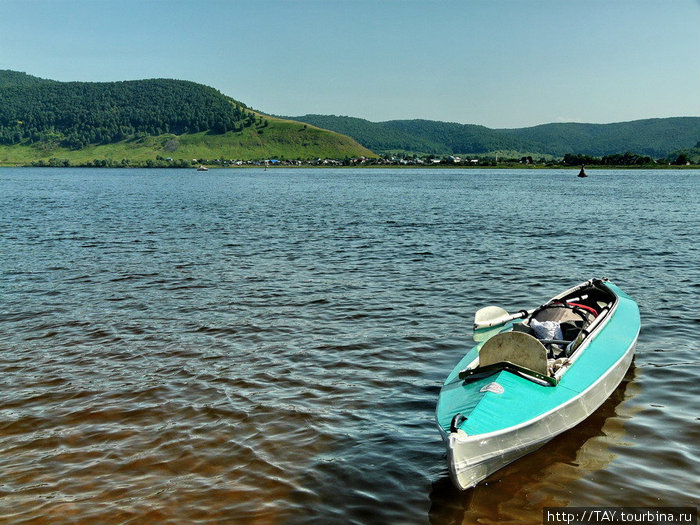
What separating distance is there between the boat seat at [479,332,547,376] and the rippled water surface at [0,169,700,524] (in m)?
1.57

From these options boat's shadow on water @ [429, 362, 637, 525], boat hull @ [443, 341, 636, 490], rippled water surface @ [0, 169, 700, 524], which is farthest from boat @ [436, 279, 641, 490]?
rippled water surface @ [0, 169, 700, 524]

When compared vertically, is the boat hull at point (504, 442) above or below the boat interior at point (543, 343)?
below

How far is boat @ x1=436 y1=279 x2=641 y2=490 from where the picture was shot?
8.24 meters

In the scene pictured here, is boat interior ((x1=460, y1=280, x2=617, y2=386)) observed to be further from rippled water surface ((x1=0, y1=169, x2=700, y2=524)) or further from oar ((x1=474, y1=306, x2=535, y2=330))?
rippled water surface ((x1=0, y1=169, x2=700, y2=524))

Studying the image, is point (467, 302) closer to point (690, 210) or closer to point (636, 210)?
point (636, 210)

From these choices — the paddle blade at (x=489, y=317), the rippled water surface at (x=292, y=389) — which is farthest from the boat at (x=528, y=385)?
the paddle blade at (x=489, y=317)

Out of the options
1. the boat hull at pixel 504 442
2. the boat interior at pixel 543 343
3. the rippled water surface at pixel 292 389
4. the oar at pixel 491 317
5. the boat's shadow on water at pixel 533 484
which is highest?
the boat interior at pixel 543 343

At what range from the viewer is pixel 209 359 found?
14.1 metres

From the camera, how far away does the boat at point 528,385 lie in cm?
824

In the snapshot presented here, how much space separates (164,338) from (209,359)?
251cm

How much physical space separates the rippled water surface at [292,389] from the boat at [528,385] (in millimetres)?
578

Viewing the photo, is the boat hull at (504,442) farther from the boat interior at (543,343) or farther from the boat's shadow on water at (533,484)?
the boat interior at (543,343)

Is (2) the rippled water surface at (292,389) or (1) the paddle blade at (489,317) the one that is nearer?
(2) the rippled water surface at (292,389)

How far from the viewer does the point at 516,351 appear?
10102 millimetres
